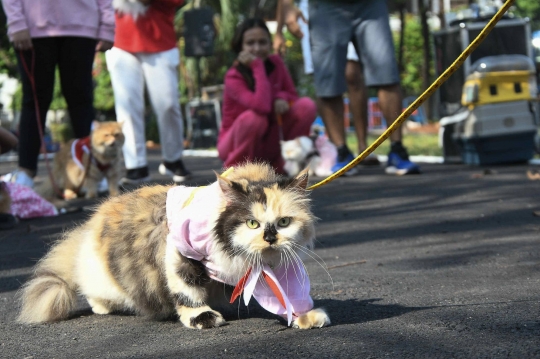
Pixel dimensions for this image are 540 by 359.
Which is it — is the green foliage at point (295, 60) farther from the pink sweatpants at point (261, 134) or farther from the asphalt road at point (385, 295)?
the asphalt road at point (385, 295)

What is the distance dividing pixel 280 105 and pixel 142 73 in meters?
1.24

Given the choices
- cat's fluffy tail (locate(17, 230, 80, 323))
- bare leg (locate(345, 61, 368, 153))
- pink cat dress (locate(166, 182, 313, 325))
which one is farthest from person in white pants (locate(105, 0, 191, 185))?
pink cat dress (locate(166, 182, 313, 325))

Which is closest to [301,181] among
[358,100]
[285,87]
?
[285,87]

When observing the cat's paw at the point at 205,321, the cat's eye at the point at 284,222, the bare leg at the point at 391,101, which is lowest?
the cat's paw at the point at 205,321

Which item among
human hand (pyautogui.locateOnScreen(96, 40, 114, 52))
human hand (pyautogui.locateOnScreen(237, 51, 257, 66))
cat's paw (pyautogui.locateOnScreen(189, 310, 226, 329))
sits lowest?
cat's paw (pyautogui.locateOnScreen(189, 310, 226, 329))

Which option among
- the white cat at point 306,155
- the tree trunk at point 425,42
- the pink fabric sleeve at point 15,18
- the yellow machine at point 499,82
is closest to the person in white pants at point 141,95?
the white cat at point 306,155

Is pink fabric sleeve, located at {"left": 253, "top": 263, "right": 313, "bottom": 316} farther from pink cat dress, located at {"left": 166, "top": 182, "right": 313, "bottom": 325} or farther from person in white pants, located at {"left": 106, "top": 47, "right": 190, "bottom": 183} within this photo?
person in white pants, located at {"left": 106, "top": 47, "right": 190, "bottom": 183}

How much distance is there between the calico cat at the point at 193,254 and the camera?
2469mm

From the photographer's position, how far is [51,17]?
5.82 m

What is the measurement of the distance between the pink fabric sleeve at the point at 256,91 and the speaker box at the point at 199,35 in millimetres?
9482

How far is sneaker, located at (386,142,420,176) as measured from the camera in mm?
6955

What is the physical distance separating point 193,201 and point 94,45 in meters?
3.76

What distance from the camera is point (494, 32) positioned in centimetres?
858

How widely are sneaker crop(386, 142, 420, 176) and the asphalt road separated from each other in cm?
120
